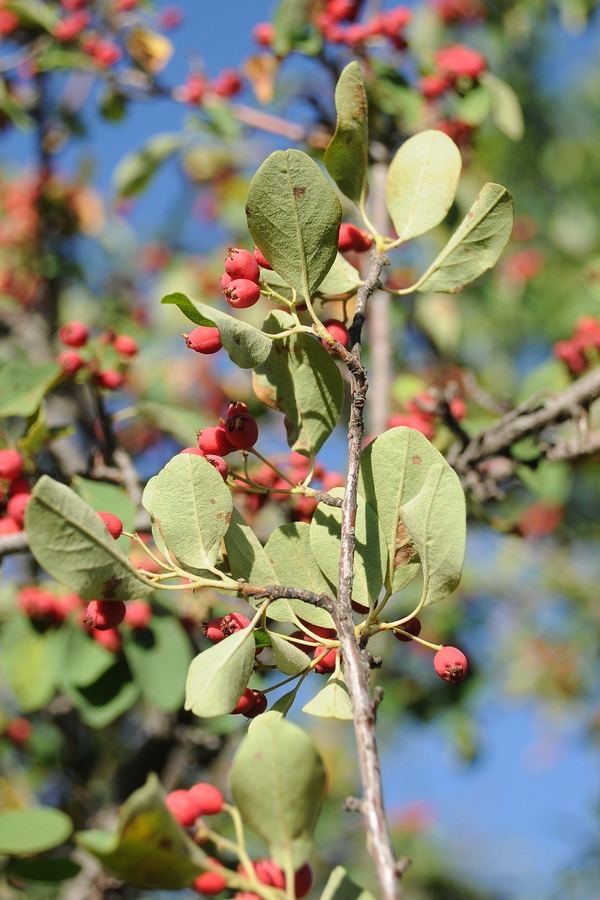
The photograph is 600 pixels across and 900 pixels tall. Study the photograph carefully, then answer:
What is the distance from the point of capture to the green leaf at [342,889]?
730 millimetres

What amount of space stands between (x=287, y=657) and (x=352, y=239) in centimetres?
58

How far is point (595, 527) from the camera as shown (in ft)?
15.7

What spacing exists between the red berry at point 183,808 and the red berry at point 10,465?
92cm

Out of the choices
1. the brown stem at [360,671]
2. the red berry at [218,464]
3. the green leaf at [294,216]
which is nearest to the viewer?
the brown stem at [360,671]

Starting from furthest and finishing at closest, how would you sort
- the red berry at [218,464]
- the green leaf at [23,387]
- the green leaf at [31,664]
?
the green leaf at [31,664], the green leaf at [23,387], the red berry at [218,464]

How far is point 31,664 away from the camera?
211cm

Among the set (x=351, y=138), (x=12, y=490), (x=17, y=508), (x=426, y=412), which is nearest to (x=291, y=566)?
(x=351, y=138)

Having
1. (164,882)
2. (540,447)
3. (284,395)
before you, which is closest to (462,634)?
(540,447)

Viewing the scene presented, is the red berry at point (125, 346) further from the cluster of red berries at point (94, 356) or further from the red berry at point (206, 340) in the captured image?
the red berry at point (206, 340)

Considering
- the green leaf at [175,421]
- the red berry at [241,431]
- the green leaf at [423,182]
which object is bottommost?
the green leaf at [175,421]

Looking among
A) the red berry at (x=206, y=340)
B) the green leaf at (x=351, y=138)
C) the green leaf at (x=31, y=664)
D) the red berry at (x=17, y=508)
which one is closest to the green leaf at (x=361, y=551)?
the red berry at (x=206, y=340)

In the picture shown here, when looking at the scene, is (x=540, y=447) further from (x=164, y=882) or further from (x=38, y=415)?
(x=164, y=882)

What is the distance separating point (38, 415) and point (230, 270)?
87 cm

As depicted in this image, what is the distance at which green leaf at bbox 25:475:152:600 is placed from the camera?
0.70 m
